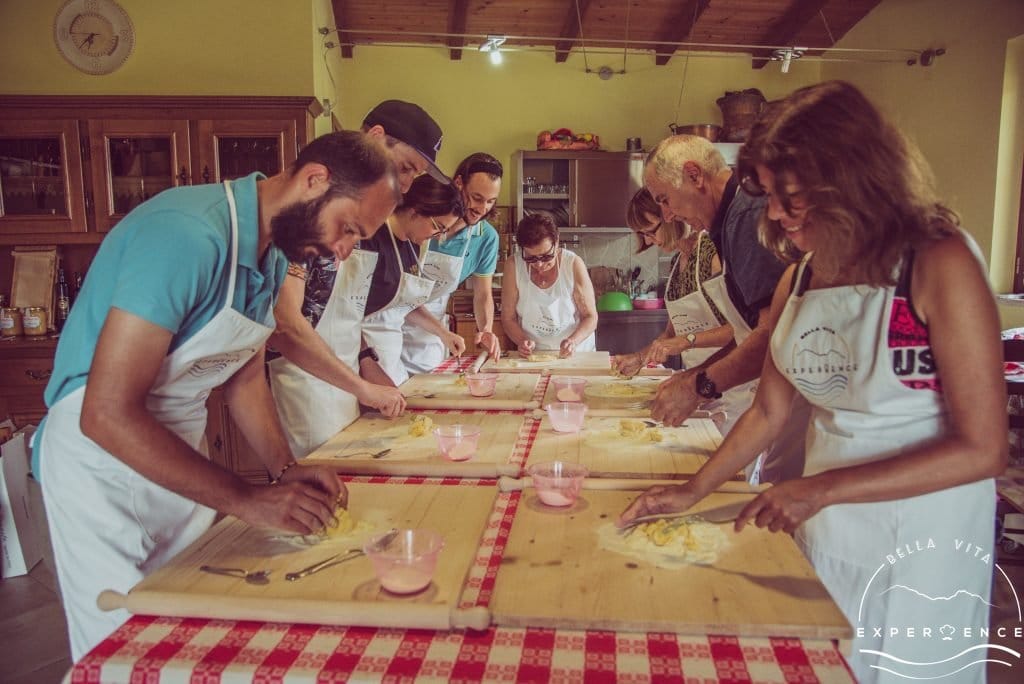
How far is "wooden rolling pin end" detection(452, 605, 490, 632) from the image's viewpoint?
1070mm

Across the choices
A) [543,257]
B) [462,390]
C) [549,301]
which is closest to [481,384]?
[462,390]

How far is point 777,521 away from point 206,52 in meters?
4.63

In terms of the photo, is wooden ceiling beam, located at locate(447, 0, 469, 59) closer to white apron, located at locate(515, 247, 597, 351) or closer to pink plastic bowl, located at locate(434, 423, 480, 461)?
white apron, located at locate(515, 247, 597, 351)

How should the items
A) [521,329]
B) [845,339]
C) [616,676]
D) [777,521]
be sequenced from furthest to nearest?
[521,329], [845,339], [777,521], [616,676]

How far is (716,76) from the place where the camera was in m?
7.19

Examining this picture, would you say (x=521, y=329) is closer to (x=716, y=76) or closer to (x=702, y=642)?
(x=702, y=642)

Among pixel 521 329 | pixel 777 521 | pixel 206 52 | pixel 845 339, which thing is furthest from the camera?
pixel 206 52

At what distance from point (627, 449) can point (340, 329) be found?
4.27ft

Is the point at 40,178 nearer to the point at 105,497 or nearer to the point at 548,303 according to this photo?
the point at 548,303

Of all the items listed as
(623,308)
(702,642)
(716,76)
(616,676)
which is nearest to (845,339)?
(702,642)

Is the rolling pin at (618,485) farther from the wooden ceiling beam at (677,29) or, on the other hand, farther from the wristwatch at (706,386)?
the wooden ceiling beam at (677,29)

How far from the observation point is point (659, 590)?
116cm

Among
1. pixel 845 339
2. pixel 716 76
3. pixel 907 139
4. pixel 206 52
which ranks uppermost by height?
pixel 716 76

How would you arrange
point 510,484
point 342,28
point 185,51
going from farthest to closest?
point 342,28 → point 185,51 → point 510,484
